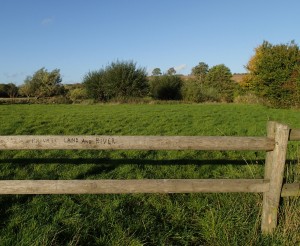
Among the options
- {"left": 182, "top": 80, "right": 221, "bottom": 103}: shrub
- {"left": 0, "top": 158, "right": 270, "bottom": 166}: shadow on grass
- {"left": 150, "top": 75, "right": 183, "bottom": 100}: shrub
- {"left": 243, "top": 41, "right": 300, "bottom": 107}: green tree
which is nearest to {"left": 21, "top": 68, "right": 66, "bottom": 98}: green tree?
{"left": 150, "top": 75, "right": 183, "bottom": 100}: shrub

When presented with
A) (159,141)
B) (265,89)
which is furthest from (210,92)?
(159,141)

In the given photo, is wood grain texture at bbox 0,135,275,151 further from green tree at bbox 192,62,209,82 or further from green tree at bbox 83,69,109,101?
green tree at bbox 192,62,209,82

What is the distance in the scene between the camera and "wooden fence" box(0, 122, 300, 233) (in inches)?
142

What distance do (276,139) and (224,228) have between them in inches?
48.5

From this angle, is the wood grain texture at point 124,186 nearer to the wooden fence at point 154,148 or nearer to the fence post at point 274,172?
the wooden fence at point 154,148

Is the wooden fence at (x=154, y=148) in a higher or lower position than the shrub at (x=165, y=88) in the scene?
lower

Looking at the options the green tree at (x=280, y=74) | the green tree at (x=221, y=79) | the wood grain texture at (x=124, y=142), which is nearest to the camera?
the wood grain texture at (x=124, y=142)

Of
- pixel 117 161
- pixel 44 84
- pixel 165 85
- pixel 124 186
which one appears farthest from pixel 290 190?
pixel 44 84

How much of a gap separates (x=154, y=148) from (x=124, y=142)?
14.3 inches

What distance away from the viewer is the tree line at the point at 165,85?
106 ft

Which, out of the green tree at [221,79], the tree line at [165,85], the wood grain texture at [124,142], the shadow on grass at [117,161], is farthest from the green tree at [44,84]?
the wood grain texture at [124,142]

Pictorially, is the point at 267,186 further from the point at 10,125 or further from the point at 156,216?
the point at 10,125

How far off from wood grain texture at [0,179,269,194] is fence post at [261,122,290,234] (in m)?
0.11

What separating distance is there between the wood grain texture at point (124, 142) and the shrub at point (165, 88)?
43576mm
